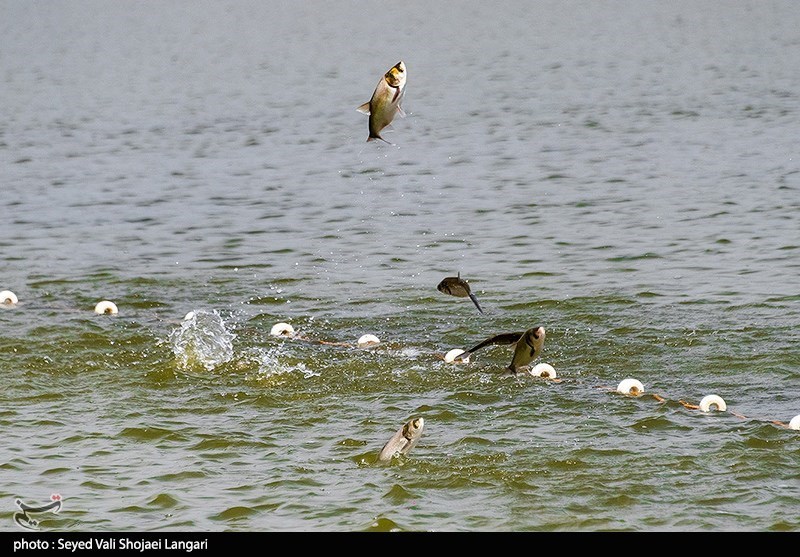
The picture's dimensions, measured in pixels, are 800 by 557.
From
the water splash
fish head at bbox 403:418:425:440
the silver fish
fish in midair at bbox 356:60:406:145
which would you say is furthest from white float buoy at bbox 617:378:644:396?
the water splash

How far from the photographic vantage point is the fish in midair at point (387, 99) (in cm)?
744

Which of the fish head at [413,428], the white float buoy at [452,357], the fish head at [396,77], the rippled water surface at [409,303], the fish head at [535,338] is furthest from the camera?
the white float buoy at [452,357]

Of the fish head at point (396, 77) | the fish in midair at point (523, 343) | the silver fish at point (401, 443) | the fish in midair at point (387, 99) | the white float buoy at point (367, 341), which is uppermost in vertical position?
the fish head at point (396, 77)

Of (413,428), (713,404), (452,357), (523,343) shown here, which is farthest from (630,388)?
(413,428)

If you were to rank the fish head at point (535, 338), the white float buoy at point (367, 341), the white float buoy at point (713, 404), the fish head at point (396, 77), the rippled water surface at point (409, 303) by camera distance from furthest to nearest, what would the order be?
1. the white float buoy at point (367, 341)
2. the white float buoy at point (713, 404)
3. the fish head at point (535, 338)
4. the rippled water surface at point (409, 303)
5. the fish head at point (396, 77)

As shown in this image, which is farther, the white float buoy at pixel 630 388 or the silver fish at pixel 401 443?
the white float buoy at pixel 630 388

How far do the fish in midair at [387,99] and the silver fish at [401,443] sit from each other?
171 centimetres

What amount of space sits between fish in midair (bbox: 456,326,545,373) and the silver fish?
2.85 feet

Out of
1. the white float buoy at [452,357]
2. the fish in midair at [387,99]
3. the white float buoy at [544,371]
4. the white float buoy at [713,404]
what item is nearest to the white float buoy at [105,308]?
the white float buoy at [452,357]

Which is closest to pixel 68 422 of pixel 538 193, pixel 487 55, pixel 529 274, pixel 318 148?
pixel 529 274

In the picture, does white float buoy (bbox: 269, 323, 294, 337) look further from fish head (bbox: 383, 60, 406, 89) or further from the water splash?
fish head (bbox: 383, 60, 406, 89)

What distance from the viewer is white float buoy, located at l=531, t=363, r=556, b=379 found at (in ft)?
32.1

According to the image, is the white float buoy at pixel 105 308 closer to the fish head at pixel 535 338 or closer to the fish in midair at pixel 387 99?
the fish head at pixel 535 338
